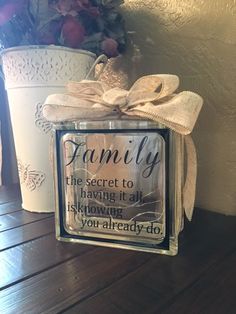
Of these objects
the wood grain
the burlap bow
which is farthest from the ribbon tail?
the wood grain

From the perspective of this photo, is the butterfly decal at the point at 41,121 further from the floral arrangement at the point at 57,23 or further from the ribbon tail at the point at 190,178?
the ribbon tail at the point at 190,178

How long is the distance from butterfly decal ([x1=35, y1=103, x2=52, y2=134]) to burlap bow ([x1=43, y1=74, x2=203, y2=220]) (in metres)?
0.13

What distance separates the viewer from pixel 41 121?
22.3 inches

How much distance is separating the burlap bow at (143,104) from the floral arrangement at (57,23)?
5.9 inches

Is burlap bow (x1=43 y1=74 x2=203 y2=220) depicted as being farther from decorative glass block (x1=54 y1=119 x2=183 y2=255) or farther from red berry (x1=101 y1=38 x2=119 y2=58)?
red berry (x1=101 y1=38 x2=119 y2=58)

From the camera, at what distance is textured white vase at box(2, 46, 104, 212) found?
1.78 feet

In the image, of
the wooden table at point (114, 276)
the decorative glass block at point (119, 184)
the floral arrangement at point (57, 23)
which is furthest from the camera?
the floral arrangement at point (57, 23)

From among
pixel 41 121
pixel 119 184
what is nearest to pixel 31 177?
pixel 41 121

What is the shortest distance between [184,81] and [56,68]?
233mm

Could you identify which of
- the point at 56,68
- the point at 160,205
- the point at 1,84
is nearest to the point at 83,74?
the point at 56,68

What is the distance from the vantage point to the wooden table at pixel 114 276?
1.00ft

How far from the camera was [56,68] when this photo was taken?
55 centimetres

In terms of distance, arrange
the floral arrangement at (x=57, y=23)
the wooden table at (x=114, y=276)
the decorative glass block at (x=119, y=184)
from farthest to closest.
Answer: the floral arrangement at (x=57, y=23) < the decorative glass block at (x=119, y=184) < the wooden table at (x=114, y=276)

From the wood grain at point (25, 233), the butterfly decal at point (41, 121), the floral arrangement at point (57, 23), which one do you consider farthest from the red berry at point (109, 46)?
the wood grain at point (25, 233)
